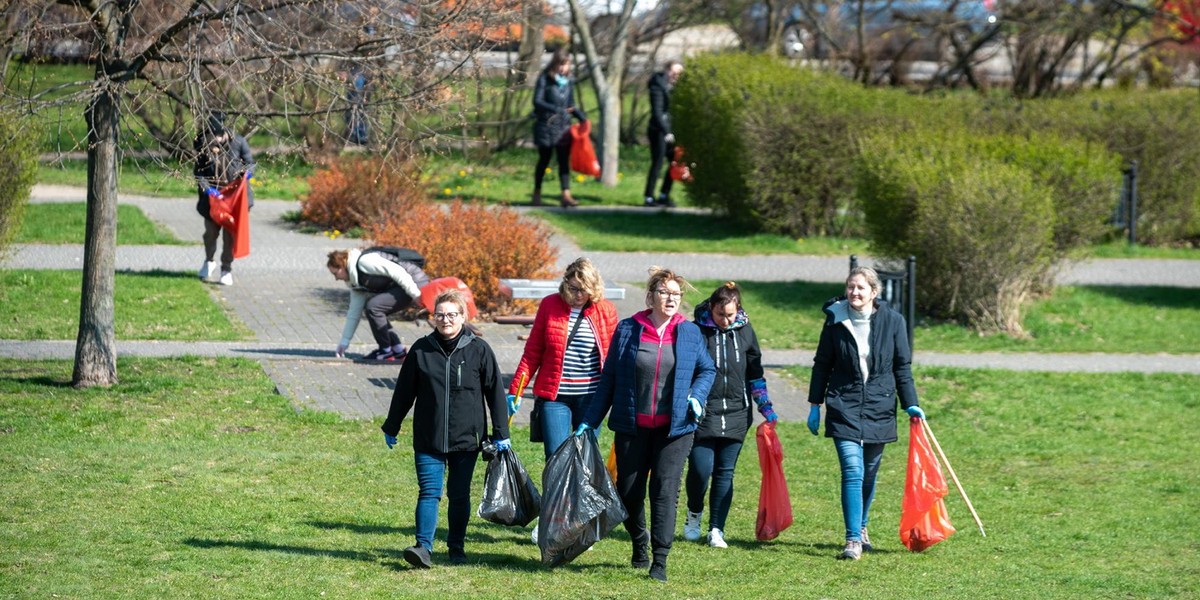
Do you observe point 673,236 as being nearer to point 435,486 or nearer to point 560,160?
point 560,160

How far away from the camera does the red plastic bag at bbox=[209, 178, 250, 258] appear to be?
46.6 ft

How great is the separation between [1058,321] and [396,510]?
9.33 m

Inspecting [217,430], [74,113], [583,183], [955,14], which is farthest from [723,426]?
[955,14]

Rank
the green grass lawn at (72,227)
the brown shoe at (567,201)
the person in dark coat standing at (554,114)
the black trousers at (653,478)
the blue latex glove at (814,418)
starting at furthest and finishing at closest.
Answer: the brown shoe at (567,201), the person in dark coat standing at (554,114), the green grass lawn at (72,227), the blue latex glove at (814,418), the black trousers at (653,478)

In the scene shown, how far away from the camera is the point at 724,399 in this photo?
771cm

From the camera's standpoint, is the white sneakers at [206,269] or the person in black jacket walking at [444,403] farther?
the white sneakers at [206,269]

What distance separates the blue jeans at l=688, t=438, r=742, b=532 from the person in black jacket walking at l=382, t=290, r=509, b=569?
1213 mm

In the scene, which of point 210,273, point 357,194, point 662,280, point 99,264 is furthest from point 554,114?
point 662,280

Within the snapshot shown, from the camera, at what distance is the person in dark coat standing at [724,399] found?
7.70m

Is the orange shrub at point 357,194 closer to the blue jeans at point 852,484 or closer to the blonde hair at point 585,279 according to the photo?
the blonde hair at point 585,279

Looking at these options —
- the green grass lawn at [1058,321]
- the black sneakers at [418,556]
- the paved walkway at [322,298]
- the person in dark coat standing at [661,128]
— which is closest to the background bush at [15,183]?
the paved walkway at [322,298]

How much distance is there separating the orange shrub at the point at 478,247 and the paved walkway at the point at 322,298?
485 millimetres

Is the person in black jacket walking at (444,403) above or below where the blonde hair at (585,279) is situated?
below

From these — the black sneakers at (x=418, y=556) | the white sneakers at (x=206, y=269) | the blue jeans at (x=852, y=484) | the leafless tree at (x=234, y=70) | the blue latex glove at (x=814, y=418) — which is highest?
the leafless tree at (x=234, y=70)
